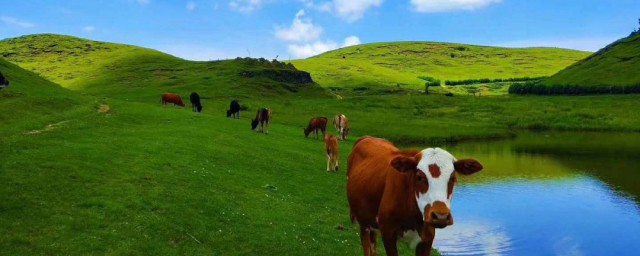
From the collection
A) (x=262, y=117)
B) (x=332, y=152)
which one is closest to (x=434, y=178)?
(x=332, y=152)

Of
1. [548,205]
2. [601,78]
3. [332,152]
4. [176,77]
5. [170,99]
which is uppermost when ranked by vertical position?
[601,78]

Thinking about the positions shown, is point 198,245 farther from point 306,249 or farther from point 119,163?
point 119,163

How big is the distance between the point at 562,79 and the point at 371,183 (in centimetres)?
19468

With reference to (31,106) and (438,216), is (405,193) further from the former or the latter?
(31,106)

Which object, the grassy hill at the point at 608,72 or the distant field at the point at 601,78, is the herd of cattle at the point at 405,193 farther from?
the grassy hill at the point at 608,72

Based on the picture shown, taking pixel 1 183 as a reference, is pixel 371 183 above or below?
above

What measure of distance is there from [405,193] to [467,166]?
1271 mm

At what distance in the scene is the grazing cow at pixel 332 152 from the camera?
35094 mm

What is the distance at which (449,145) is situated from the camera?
6781 cm

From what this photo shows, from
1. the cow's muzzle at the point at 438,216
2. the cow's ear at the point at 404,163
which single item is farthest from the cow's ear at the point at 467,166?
the cow's muzzle at the point at 438,216

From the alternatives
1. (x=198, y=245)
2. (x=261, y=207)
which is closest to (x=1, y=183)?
(x=198, y=245)

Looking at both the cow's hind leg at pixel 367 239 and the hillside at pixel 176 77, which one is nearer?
the cow's hind leg at pixel 367 239

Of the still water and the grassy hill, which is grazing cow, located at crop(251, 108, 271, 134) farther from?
the grassy hill

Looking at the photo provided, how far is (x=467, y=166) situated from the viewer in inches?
351
